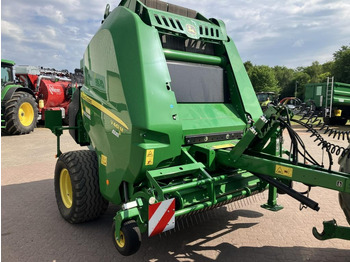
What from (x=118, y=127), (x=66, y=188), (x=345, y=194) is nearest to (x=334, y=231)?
(x=345, y=194)

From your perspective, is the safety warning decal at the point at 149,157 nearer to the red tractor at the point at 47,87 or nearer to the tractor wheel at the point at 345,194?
the tractor wheel at the point at 345,194

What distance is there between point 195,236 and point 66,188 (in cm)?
178

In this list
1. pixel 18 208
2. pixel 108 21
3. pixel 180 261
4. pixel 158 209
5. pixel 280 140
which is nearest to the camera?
pixel 158 209

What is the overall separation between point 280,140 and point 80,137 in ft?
9.53

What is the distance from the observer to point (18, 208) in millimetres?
4098

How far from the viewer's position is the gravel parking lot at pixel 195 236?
2.87 meters

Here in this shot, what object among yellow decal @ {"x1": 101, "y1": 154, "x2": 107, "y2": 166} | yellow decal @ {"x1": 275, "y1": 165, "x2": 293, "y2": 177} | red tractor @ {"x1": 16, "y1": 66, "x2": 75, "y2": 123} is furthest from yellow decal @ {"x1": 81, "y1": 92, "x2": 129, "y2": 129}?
red tractor @ {"x1": 16, "y1": 66, "x2": 75, "y2": 123}

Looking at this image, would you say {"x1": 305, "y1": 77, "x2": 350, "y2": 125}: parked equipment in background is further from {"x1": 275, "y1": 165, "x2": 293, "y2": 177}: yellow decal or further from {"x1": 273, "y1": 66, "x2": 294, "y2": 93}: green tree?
{"x1": 273, "y1": 66, "x2": 294, "y2": 93}: green tree

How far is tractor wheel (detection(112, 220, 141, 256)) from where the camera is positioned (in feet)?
7.44

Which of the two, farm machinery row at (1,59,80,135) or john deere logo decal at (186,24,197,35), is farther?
farm machinery row at (1,59,80,135)

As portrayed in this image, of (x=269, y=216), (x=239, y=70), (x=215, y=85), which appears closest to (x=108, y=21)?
(x=215, y=85)

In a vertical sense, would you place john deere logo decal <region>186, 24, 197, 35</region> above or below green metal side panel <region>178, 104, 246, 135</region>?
above

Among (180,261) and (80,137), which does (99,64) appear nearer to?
(80,137)

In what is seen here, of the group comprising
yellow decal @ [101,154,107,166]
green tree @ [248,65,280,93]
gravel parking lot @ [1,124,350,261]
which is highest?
green tree @ [248,65,280,93]
